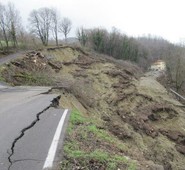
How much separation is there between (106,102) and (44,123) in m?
22.6

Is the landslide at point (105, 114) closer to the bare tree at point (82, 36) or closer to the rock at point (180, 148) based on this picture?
the rock at point (180, 148)

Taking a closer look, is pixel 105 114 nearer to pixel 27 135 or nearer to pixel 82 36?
pixel 27 135

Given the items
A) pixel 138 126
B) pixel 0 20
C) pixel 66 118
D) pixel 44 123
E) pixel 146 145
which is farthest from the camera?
pixel 0 20

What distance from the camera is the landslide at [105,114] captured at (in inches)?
307

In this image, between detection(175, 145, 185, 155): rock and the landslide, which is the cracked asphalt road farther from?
detection(175, 145, 185, 155): rock

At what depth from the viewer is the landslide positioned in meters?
7.80

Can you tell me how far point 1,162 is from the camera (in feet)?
21.8

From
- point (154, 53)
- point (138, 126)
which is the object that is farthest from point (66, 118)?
point (154, 53)

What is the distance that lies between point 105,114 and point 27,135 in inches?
769

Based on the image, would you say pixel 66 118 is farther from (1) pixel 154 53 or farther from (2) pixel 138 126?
(1) pixel 154 53

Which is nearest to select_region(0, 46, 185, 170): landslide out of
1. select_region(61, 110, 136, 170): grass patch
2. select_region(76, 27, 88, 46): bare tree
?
select_region(61, 110, 136, 170): grass patch

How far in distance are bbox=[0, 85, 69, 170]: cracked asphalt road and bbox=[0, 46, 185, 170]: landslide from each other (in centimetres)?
53

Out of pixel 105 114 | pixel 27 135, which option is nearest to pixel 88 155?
pixel 27 135

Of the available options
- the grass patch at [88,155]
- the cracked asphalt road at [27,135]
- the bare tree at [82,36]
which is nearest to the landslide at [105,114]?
the grass patch at [88,155]
